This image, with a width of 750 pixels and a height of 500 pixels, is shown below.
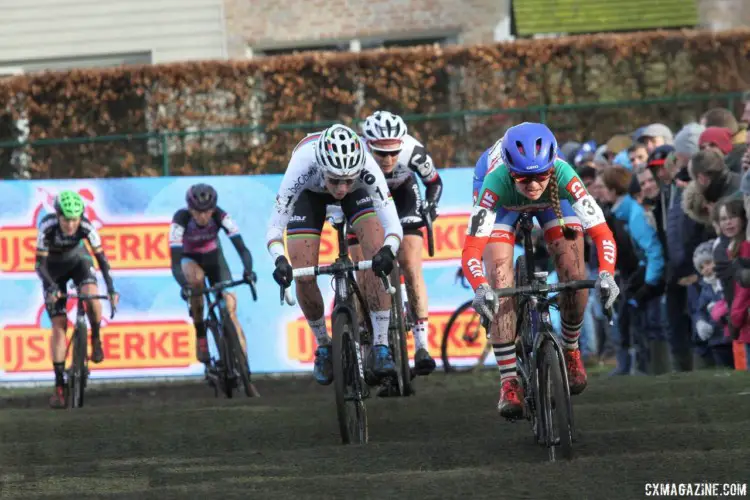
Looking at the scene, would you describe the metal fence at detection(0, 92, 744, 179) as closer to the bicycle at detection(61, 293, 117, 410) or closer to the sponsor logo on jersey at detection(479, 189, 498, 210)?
the bicycle at detection(61, 293, 117, 410)

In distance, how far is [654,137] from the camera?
17.8 m

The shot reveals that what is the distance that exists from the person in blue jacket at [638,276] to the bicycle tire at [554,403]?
22.4 ft

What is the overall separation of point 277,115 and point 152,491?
1336 centimetres

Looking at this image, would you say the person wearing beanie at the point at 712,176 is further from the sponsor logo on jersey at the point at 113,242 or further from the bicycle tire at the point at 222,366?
the sponsor logo on jersey at the point at 113,242

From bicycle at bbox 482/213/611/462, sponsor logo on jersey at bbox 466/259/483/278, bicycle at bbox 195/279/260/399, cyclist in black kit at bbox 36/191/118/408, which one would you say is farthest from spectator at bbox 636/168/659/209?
sponsor logo on jersey at bbox 466/259/483/278

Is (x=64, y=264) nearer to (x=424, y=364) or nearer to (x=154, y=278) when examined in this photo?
(x=154, y=278)

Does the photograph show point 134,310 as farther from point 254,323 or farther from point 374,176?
point 374,176

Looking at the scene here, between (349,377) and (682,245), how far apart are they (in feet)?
18.6

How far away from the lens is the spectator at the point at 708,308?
14.7 m

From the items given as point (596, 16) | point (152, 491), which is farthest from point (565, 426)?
point (596, 16)

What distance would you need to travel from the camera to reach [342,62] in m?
22.1

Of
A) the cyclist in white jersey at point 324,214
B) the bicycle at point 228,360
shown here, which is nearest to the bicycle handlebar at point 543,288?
the cyclist in white jersey at point 324,214

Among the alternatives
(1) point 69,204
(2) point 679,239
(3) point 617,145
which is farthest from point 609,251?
(3) point 617,145

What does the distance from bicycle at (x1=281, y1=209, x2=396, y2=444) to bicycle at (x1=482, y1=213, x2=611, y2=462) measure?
47.2 inches
